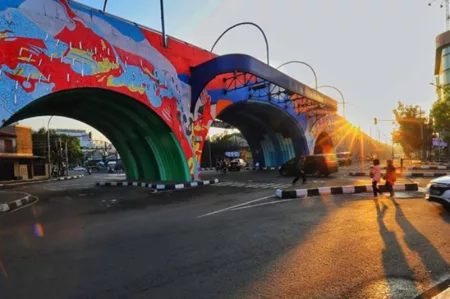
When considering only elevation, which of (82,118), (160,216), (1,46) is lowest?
(160,216)

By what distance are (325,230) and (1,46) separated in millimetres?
12269

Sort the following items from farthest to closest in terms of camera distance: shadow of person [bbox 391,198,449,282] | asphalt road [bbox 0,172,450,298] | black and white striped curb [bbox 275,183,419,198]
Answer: black and white striped curb [bbox 275,183,419,198], shadow of person [bbox 391,198,449,282], asphalt road [bbox 0,172,450,298]

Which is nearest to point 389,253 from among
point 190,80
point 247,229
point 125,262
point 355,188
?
point 247,229

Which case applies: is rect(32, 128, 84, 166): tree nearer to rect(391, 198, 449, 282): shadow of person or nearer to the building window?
the building window

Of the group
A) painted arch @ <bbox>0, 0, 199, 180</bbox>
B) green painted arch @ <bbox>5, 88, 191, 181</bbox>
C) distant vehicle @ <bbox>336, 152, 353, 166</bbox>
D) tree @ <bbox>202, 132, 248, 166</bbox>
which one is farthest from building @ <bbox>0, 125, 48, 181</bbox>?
distant vehicle @ <bbox>336, 152, 353, 166</bbox>

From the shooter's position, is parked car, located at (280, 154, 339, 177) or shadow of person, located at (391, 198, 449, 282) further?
parked car, located at (280, 154, 339, 177)

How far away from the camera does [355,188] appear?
44.5 feet

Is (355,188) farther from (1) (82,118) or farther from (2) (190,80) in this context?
(1) (82,118)

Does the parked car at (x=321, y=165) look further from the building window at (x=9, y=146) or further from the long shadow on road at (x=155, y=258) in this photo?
the building window at (x=9, y=146)

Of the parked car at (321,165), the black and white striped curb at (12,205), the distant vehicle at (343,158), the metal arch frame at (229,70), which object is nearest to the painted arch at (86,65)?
the metal arch frame at (229,70)

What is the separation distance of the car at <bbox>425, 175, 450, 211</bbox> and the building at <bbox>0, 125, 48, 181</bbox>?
1709 inches

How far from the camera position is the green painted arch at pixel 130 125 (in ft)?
58.2

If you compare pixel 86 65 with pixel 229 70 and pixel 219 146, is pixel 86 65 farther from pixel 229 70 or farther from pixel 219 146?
pixel 219 146

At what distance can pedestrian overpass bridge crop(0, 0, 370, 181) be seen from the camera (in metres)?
12.7
